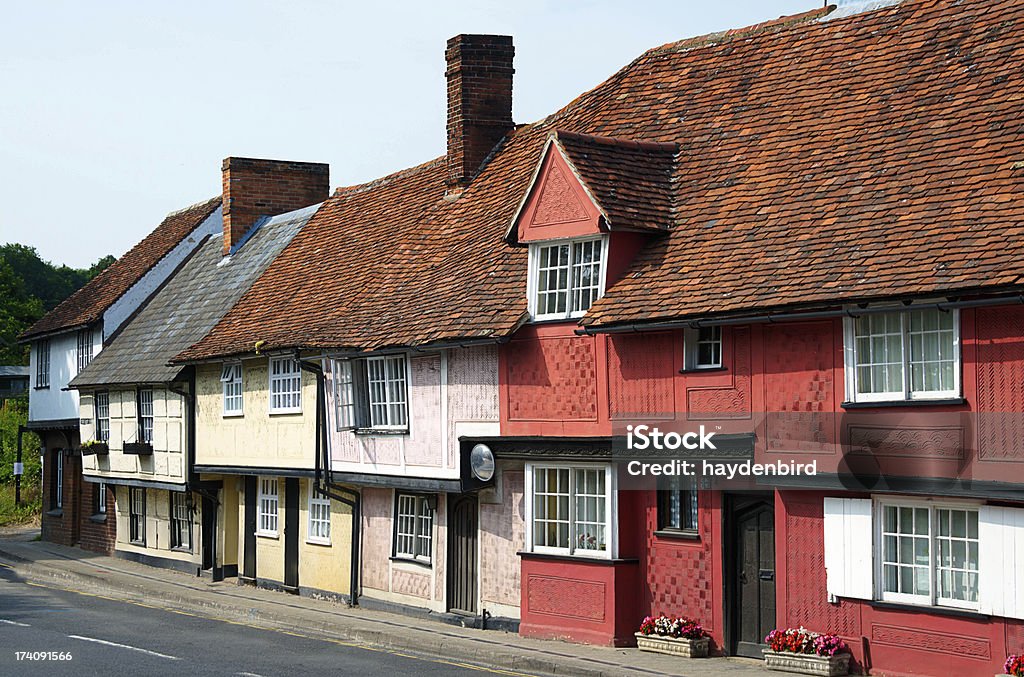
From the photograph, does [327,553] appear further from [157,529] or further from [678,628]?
[678,628]

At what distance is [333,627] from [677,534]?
22.3ft

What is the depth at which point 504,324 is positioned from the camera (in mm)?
20500

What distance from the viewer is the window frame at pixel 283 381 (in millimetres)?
27609

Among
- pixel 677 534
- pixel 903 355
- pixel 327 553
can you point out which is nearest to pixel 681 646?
pixel 677 534

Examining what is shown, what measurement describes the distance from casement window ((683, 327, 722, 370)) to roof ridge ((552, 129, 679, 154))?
363 centimetres

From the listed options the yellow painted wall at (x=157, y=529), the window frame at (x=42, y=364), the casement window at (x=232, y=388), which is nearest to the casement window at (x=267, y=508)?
the casement window at (x=232, y=388)

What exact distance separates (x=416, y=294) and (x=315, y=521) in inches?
249

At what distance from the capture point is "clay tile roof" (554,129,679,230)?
63.8 ft

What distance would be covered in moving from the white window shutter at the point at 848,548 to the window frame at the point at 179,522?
20703 mm

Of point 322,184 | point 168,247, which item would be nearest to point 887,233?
point 322,184

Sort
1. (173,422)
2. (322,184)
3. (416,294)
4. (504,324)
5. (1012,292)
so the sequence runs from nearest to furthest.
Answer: (1012,292) → (504,324) → (416,294) → (173,422) → (322,184)

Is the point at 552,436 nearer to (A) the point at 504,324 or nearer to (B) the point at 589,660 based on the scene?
(A) the point at 504,324

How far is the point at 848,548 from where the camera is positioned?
54.2 ft

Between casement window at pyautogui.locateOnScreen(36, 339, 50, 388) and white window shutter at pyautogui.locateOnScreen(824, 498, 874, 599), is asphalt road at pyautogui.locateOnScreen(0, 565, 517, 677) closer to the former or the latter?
white window shutter at pyautogui.locateOnScreen(824, 498, 874, 599)
